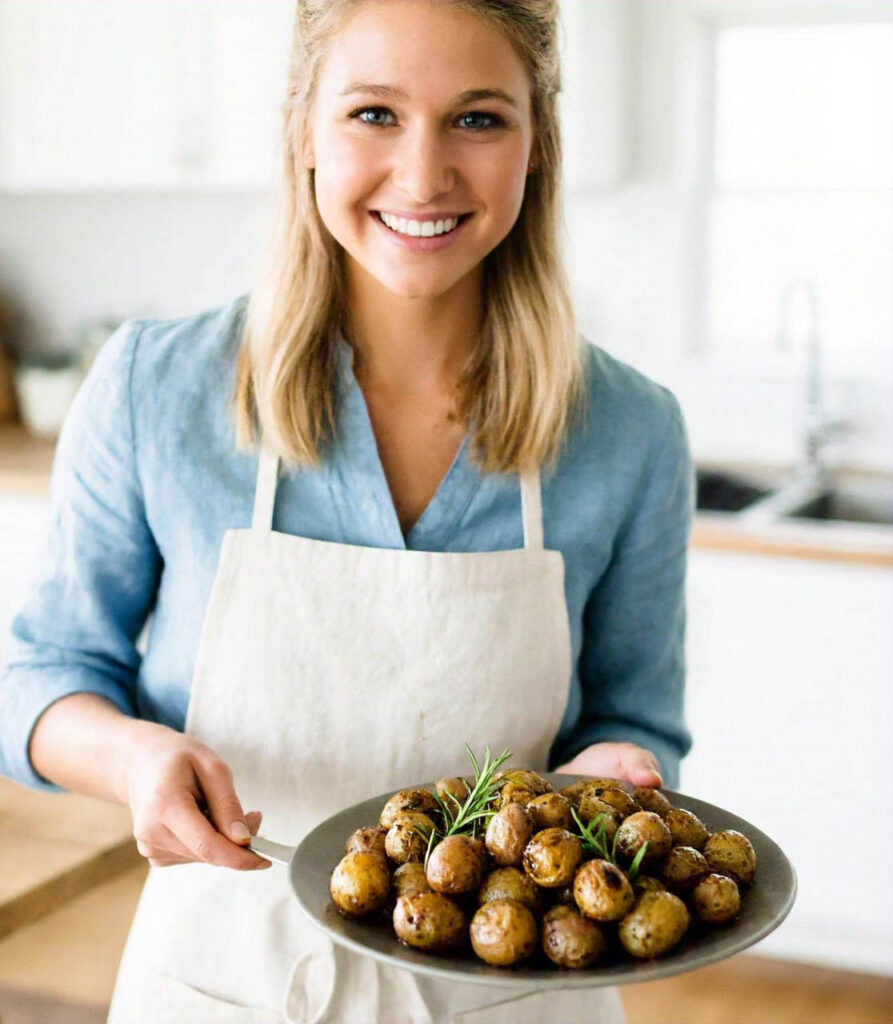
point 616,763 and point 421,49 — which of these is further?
point 616,763

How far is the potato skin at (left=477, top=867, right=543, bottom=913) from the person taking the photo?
40.0 inches

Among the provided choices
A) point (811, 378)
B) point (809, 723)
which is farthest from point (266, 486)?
point (811, 378)

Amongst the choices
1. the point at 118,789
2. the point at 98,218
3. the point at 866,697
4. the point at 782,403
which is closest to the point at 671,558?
the point at 118,789

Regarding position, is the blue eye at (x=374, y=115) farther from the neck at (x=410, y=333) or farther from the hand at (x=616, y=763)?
the hand at (x=616, y=763)

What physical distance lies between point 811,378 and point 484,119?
7.01 ft

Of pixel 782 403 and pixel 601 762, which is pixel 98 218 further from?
pixel 601 762

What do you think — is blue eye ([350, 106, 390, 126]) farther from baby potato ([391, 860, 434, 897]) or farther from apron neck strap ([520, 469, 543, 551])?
baby potato ([391, 860, 434, 897])

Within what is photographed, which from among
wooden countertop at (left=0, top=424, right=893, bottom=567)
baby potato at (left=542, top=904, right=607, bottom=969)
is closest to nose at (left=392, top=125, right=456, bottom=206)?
baby potato at (left=542, top=904, right=607, bottom=969)

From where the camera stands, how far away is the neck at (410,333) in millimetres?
1391

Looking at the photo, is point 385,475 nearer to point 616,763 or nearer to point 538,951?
point 616,763

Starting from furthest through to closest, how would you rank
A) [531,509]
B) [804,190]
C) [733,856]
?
[804,190]
[531,509]
[733,856]

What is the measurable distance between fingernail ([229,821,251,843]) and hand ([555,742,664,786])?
0.32 meters

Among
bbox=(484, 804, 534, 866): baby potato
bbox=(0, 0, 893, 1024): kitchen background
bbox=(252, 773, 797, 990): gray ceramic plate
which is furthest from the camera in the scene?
bbox=(0, 0, 893, 1024): kitchen background

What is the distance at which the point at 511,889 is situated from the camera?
1.02m
